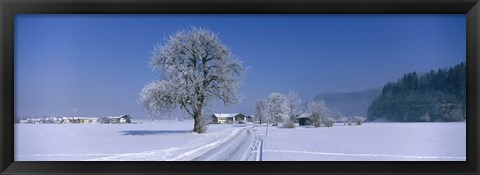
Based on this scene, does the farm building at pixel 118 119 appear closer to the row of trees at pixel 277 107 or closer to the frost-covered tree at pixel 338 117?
the row of trees at pixel 277 107

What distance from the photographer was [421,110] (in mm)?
3816

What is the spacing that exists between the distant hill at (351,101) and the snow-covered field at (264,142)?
0.16 m

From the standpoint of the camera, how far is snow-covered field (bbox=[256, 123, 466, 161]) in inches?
133

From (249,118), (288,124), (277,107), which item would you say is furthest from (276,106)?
(288,124)

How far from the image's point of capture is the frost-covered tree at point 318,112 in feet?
13.2

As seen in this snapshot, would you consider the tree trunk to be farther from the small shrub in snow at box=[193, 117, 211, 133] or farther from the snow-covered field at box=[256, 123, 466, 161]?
the snow-covered field at box=[256, 123, 466, 161]

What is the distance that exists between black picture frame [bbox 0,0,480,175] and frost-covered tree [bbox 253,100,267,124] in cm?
98

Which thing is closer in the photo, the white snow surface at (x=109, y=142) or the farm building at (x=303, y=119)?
the white snow surface at (x=109, y=142)

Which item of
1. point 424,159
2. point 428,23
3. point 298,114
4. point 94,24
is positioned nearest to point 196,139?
point 298,114

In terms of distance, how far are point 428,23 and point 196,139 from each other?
7.57 ft

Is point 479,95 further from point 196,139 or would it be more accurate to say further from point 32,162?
point 32,162

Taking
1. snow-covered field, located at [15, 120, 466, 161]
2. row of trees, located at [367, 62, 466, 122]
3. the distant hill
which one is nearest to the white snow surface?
snow-covered field, located at [15, 120, 466, 161]

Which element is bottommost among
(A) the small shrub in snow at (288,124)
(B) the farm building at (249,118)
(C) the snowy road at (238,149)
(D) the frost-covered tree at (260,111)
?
(C) the snowy road at (238,149)

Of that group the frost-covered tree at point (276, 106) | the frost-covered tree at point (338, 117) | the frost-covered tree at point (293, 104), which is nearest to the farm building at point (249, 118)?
the frost-covered tree at point (276, 106)
